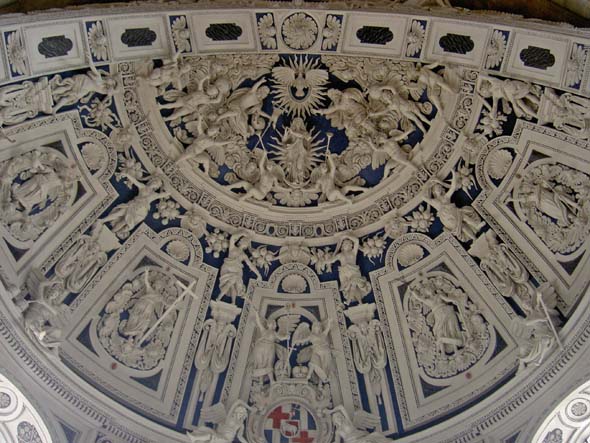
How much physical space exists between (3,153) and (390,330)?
29.1 feet

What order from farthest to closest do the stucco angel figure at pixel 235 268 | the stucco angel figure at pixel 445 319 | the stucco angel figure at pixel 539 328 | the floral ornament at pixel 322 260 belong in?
the floral ornament at pixel 322 260 → the stucco angel figure at pixel 235 268 → the stucco angel figure at pixel 445 319 → the stucco angel figure at pixel 539 328

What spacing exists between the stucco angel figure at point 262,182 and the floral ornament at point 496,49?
17.5ft

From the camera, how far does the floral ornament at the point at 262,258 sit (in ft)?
67.2

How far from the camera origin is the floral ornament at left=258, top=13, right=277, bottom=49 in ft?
59.4

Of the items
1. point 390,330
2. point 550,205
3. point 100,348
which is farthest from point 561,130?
point 100,348

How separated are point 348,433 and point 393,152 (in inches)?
239

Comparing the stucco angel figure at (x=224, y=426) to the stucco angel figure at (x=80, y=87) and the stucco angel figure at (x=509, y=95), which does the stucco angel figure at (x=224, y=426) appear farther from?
the stucco angel figure at (x=509, y=95)

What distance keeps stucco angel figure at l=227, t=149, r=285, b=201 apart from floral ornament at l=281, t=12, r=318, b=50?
9.37 feet

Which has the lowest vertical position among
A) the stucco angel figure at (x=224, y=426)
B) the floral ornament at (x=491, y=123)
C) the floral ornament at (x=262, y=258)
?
the stucco angel figure at (x=224, y=426)

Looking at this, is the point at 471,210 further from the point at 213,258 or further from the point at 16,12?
the point at 16,12

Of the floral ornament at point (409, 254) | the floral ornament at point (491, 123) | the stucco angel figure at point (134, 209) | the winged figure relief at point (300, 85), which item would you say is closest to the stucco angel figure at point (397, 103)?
the winged figure relief at point (300, 85)

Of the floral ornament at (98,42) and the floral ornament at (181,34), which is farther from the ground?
the floral ornament at (181,34)

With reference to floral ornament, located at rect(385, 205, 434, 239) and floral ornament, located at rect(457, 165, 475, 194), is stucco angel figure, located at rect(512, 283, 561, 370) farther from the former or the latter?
floral ornament, located at rect(385, 205, 434, 239)

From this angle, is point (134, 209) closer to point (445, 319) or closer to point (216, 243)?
point (216, 243)
